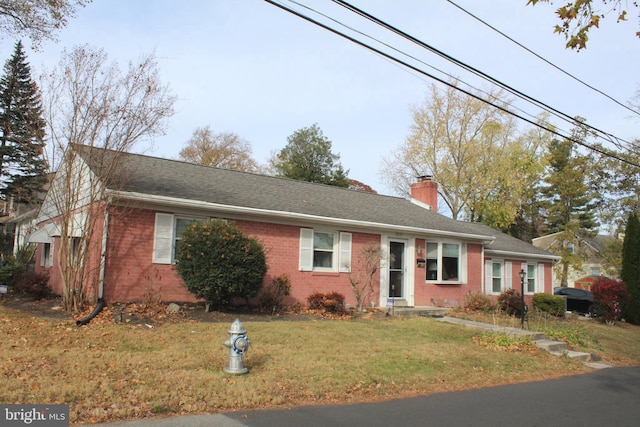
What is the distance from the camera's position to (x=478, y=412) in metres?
6.35

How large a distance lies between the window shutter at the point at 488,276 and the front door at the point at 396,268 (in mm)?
6262

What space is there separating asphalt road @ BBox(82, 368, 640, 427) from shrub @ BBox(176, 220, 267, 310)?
5873 millimetres

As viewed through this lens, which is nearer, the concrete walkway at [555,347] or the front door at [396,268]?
the concrete walkway at [555,347]

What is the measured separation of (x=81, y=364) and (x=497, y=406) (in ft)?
18.9

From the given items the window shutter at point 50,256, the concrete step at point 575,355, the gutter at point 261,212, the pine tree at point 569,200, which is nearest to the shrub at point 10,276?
the window shutter at point 50,256

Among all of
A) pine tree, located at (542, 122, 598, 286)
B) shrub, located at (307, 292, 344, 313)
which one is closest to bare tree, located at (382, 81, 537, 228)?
pine tree, located at (542, 122, 598, 286)

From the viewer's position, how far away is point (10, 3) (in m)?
14.2

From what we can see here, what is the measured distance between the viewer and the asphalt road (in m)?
5.46

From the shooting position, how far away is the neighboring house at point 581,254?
129 feet

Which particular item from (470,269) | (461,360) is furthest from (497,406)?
(470,269)

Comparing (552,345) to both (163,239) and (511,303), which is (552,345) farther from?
(163,239)

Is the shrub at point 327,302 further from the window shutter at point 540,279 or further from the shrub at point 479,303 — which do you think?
the window shutter at point 540,279

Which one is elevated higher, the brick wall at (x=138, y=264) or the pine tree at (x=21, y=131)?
the pine tree at (x=21, y=131)

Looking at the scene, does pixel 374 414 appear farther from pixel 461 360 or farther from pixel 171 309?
pixel 171 309
